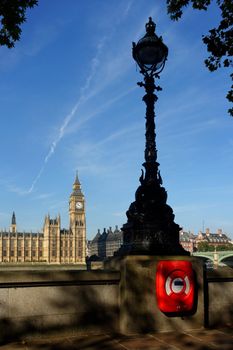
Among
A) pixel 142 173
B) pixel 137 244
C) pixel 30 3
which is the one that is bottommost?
pixel 137 244

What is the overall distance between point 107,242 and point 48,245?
35438 mm

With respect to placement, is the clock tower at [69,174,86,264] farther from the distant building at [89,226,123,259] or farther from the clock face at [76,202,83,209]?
the distant building at [89,226,123,259]

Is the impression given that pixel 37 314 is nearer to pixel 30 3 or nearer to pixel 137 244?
pixel 137 244

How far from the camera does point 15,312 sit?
544 centimetres

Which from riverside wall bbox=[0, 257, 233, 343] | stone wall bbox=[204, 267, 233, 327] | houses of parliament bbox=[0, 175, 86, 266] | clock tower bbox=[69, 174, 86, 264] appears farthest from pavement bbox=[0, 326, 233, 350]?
clock tower bbox=[69, 174, 86, 264]

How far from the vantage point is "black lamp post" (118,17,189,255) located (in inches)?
253

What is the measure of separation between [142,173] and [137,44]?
7.91 feet

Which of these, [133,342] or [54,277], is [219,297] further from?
[54,277]

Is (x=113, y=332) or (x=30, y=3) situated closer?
(x=113, y=332)

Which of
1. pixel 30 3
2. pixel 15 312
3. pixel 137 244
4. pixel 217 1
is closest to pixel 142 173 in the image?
pixel 137 244

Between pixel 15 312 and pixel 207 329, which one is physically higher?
pixel 15 312

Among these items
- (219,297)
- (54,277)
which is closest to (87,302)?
(54,277)

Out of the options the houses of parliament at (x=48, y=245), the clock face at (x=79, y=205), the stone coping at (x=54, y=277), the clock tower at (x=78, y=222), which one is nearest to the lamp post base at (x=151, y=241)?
the stone coping at (x=54, y=277)

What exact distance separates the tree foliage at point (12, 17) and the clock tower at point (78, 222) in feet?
492
